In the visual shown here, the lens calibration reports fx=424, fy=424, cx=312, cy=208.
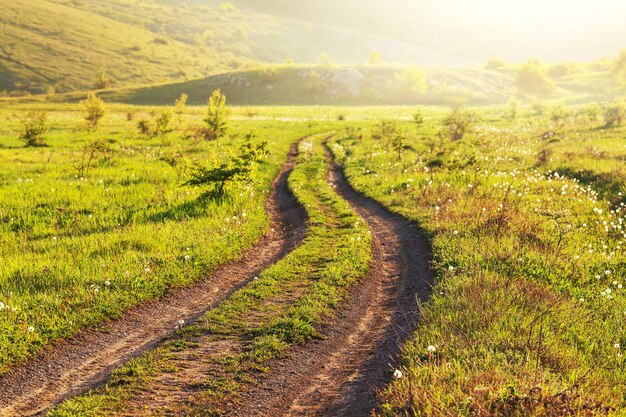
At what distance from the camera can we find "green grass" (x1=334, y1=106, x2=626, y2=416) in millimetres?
5293

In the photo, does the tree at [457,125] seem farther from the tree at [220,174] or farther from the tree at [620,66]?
the tree at [620,66]

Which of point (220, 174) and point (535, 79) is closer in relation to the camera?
point (220, 174)

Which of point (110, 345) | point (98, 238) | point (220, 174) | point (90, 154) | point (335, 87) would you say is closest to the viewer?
point (110, 345)

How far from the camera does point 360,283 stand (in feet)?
33.6

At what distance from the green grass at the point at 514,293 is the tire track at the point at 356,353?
0.42 metres

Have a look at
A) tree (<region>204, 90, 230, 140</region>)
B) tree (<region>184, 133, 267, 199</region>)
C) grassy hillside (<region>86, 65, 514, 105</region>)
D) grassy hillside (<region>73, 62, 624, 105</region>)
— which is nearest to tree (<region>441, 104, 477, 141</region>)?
tree (<region>204, 90, 230, 140</region>)

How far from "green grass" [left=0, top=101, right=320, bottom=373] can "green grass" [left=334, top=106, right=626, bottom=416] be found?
5710mm

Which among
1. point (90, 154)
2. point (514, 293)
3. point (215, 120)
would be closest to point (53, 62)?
point (215, 120)

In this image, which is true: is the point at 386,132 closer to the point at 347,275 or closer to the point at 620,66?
the point at 347,275

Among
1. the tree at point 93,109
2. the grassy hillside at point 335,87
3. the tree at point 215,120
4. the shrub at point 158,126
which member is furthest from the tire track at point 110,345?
the grassy hillside at point 335,87

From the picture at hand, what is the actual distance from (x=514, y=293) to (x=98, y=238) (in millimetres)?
10322

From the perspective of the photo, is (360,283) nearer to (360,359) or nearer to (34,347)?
(360,359)

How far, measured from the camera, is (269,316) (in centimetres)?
845

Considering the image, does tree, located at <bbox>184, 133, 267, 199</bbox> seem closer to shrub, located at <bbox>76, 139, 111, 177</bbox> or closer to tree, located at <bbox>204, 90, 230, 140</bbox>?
shrub, located at <bbox>76, 139, 111, 177</bbox>
